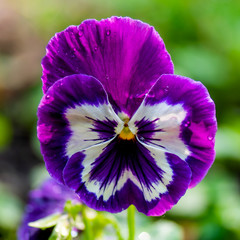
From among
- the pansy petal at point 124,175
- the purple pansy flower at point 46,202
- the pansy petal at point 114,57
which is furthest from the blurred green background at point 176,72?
the pansy petal at point 114,57

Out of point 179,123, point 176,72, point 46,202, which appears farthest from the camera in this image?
point 176,72

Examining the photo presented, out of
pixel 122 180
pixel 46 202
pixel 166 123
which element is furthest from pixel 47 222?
pixel 166 123

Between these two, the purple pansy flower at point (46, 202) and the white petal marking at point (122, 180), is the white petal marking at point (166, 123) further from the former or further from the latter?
the purple pansy flower at point (46, 202)

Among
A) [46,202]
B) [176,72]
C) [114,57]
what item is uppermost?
[114,57]

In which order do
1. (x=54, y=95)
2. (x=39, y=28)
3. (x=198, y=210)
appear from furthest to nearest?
(x=39, y=28)
(x=198, y=210)
(x=54, y=95)

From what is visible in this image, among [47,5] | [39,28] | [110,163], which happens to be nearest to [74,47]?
[110,163]

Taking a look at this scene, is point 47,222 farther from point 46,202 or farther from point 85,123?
point 85,123

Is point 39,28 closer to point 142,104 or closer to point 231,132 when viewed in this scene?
point 231,132

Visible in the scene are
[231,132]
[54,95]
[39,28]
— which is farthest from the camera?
[39,28]
